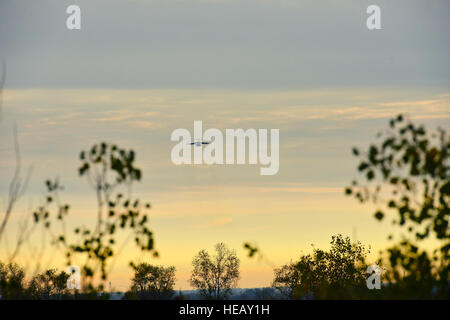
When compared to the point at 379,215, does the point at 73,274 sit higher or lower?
lower

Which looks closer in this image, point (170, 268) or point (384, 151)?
point (384, 151)

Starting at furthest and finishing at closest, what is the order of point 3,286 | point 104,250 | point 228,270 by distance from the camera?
point 228,270
point 3,286
point 104,250

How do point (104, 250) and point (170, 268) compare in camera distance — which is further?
point (170, 268)

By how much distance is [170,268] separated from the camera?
4439 inches

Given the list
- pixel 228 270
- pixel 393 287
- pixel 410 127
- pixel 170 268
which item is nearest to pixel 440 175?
pixel 410 127

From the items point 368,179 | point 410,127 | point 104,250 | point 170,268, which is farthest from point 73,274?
point 170,268
